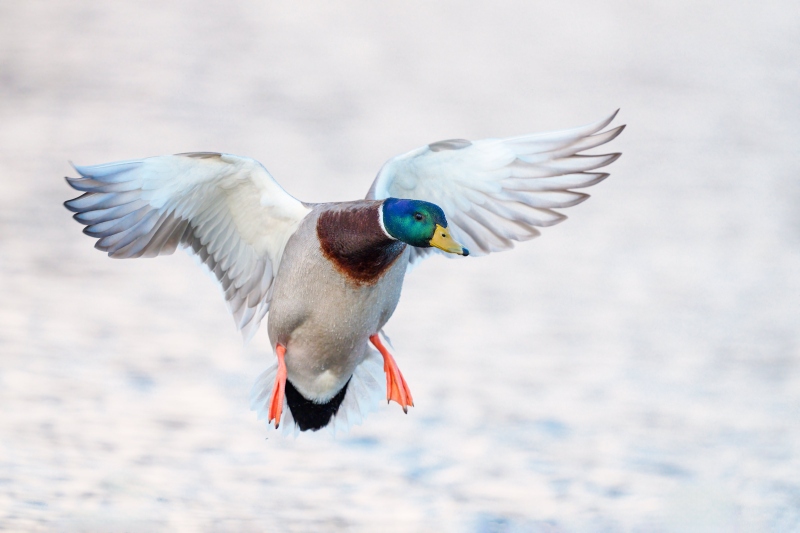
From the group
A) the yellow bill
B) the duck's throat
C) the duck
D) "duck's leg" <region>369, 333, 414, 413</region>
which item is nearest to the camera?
the yellow bill

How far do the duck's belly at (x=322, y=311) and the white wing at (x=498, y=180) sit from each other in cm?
34

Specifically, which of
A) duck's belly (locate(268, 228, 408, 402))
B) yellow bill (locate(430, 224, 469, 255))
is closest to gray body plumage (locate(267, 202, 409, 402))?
duck's belly (locate(268, 228, 408, 402))

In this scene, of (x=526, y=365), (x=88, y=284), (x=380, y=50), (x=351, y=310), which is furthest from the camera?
(x=380, y=50)

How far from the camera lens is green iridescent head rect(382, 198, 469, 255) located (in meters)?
4.38

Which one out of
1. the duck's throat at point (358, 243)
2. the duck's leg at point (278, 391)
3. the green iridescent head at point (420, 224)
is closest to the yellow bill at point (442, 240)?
the green iridescent head at point (420, 224)

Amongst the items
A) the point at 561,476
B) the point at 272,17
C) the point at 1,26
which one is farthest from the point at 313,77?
the point at 561,476

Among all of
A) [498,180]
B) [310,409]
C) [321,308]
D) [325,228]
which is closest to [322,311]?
[321,308]

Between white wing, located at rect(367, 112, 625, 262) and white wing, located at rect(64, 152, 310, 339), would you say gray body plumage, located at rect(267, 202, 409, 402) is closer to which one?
white wing, located at rect(64, 152, 310, 339)

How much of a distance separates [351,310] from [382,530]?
0.98m

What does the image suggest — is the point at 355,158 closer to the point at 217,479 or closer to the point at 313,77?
the point at 313,77

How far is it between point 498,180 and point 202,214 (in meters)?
1.13

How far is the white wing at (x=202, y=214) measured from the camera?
480cm

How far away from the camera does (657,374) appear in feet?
23.6

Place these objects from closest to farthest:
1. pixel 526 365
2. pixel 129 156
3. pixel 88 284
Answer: pixel 526 365
pixel 88 284
pixel 129 156
